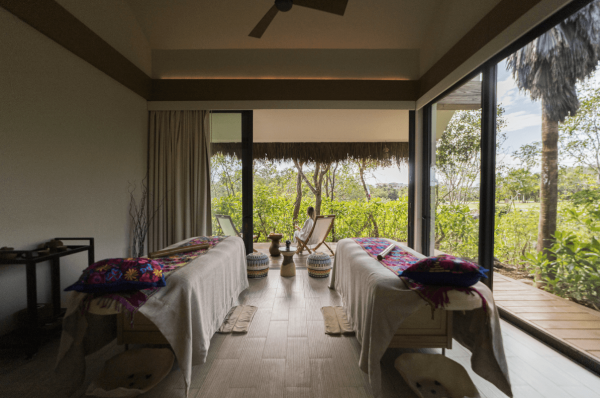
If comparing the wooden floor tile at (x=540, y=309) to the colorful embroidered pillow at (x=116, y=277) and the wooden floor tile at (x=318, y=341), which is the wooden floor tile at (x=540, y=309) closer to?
the wooden floor tile at (x=318, y=341)

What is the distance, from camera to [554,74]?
6.55 ft

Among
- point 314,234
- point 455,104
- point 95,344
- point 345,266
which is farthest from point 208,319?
point 455,104

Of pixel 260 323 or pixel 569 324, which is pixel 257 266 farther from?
pixel 569 324

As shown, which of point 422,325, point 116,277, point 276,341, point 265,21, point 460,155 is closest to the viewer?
point 116,277

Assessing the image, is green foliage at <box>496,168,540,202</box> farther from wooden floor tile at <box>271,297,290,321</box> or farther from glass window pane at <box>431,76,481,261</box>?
wooden floor tile at <box>271,297,290,321</box>

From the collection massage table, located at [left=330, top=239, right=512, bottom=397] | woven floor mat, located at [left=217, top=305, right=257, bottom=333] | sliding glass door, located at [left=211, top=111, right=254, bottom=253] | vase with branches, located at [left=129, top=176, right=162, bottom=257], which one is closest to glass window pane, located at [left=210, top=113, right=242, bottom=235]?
sliding glass door, located at [left=211, top=111, right=254, bottom=253]

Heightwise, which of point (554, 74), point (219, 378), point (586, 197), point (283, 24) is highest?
point (283, 24)

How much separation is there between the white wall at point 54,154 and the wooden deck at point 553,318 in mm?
3756

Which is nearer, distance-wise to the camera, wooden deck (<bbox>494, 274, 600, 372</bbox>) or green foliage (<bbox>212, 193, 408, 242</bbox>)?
wooden deck (<bbox>494, 274, 600, 372</bbox>)

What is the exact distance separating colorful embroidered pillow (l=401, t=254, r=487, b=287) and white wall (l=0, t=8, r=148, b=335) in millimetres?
2737

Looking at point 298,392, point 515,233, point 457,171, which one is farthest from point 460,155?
point 298,392

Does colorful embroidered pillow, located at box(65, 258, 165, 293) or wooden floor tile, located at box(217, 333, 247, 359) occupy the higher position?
colorful embroidered pillow, located at box(65, 258, 165, 293)

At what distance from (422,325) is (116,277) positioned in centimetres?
169

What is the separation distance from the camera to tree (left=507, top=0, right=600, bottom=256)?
1754 millimetres
